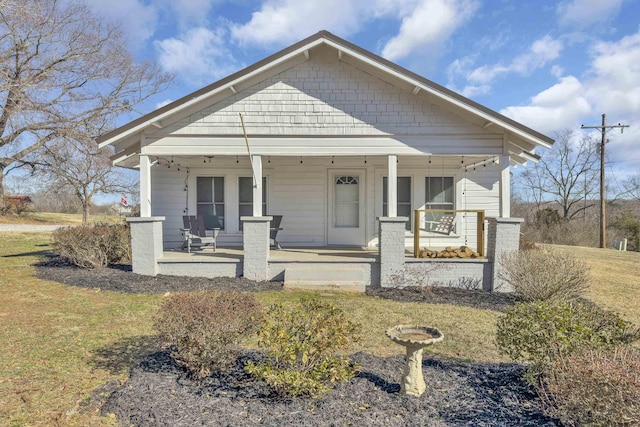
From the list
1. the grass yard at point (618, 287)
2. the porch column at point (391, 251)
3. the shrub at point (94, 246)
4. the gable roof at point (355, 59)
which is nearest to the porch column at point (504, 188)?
the gable roof at point (355, 59)

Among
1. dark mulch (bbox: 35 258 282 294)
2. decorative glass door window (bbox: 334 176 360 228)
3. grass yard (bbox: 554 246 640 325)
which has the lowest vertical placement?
grass yard (bbox: 554 246 640 325)

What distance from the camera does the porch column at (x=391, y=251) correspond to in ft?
25.1

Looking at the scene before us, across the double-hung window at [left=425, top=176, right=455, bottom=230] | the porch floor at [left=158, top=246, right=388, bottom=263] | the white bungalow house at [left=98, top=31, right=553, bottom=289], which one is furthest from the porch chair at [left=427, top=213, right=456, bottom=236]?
the white bungalow house at [left=98, top=31, right=553, bottom=289]

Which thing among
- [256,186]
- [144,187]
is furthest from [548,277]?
[144,187]

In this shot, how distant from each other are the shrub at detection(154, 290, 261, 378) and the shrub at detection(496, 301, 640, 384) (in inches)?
93.0

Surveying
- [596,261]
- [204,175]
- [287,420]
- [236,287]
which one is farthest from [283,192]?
[596,261]

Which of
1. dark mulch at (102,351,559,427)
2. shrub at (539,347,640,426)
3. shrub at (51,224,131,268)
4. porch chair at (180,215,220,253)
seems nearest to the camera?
→ shrub at (539,347,640,426)

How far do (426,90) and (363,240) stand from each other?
464 centimetres

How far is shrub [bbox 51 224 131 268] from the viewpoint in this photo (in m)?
8.73

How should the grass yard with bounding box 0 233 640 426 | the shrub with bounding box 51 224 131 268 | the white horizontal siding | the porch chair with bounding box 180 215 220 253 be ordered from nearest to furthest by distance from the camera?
the grass yard with bounding box 0 233 640 426 < the shrub with bounding box 51 224 131 268 < the porch chair with bounding box 180 215 220 253 < the white horizontal siding

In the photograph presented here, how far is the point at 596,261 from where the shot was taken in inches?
549

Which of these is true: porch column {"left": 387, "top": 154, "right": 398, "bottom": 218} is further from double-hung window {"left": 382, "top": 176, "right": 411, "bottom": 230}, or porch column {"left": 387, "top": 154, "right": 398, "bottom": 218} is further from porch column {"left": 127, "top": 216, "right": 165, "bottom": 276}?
porch column {"left": 127, "top": 216, "right": 165, "bottom": 276}

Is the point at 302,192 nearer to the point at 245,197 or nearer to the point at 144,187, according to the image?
the point at 245,197

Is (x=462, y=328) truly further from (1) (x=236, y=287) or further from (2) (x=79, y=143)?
(2) (x=79, y=143)
